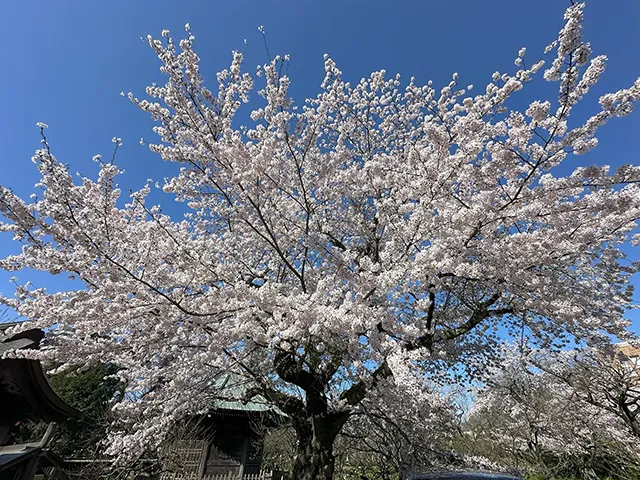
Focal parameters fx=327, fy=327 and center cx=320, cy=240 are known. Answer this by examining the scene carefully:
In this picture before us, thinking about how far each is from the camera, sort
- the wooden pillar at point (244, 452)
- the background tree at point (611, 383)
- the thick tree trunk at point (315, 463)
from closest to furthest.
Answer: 1. the thick tree trunk at point (315, 463)
2. the background tree at point (611, 383)
3. the wooden pillar at point (244, 452)

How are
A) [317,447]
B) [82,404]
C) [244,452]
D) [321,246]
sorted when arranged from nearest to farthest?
[321,246], [317,447], [244,452], [82,404]

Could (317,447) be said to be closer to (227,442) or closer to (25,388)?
(25,388)

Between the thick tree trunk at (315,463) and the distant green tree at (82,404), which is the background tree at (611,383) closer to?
the thick tree trunk at (315,463)

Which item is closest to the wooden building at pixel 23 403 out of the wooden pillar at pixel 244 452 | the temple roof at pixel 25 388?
the temple roof at pixel 25 388

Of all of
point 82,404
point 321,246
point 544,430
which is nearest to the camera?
point 321,246

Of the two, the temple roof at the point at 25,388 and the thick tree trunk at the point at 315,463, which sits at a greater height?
the temple roof at the point at 25,388

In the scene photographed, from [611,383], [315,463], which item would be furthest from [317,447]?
[611,383]

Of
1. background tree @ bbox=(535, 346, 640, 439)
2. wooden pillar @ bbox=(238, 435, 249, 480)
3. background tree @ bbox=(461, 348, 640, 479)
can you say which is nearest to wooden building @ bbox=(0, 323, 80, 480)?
wooden pillar @ bbox=(238, 435, 249, 480)

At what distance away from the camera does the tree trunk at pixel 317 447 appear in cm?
528

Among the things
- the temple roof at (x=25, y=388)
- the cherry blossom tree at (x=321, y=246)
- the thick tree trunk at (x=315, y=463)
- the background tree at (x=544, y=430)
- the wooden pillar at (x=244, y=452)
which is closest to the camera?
the cherry blossom tree at (x=321, y=246)

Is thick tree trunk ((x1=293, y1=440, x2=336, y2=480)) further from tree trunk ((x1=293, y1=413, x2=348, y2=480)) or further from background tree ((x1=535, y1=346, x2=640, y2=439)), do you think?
background tree ((x1=535, y1=346, x2=640, y2=439))

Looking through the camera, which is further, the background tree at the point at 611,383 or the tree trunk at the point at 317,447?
the background tree at the point at 611,383

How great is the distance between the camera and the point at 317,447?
5.40 metres

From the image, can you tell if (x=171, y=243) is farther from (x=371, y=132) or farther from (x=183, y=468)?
(x=183, y=468)
